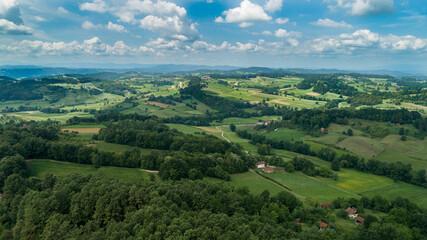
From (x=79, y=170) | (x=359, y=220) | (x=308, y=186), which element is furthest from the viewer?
(x=308, y=186)

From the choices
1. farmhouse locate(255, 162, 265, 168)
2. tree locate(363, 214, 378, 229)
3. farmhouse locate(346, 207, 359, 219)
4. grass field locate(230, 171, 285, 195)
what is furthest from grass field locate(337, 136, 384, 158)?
tree locate(363, 214, 378, 229)

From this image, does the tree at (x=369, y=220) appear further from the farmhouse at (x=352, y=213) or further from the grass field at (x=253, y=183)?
the grass field at (x=253, y=183)

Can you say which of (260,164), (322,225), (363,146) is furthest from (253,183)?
(363,146)

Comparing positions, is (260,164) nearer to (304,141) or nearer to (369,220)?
(369,220)

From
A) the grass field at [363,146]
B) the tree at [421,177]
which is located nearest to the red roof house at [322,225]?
the tree at [421,177]

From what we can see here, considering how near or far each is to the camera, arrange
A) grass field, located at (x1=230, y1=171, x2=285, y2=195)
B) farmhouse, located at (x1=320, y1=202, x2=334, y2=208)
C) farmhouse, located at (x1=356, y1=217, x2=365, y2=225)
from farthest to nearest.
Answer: grass field, located at (x1=230, y1=171, x2=285, y2=195)
farmhouse, located at (x1=320, y1=202, x2=334, y2=208)
farmhouse, located at (x1=356, y1=217, x2=365, y2=225)

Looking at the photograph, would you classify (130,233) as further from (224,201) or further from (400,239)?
(400,239)


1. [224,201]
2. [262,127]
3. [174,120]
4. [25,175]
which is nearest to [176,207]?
[224,201]

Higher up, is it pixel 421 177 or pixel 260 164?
pixel 260 164

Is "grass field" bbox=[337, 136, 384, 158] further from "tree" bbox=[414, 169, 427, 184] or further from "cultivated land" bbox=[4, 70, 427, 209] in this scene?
"tree" bbox=[414, 169, 427, 184]
